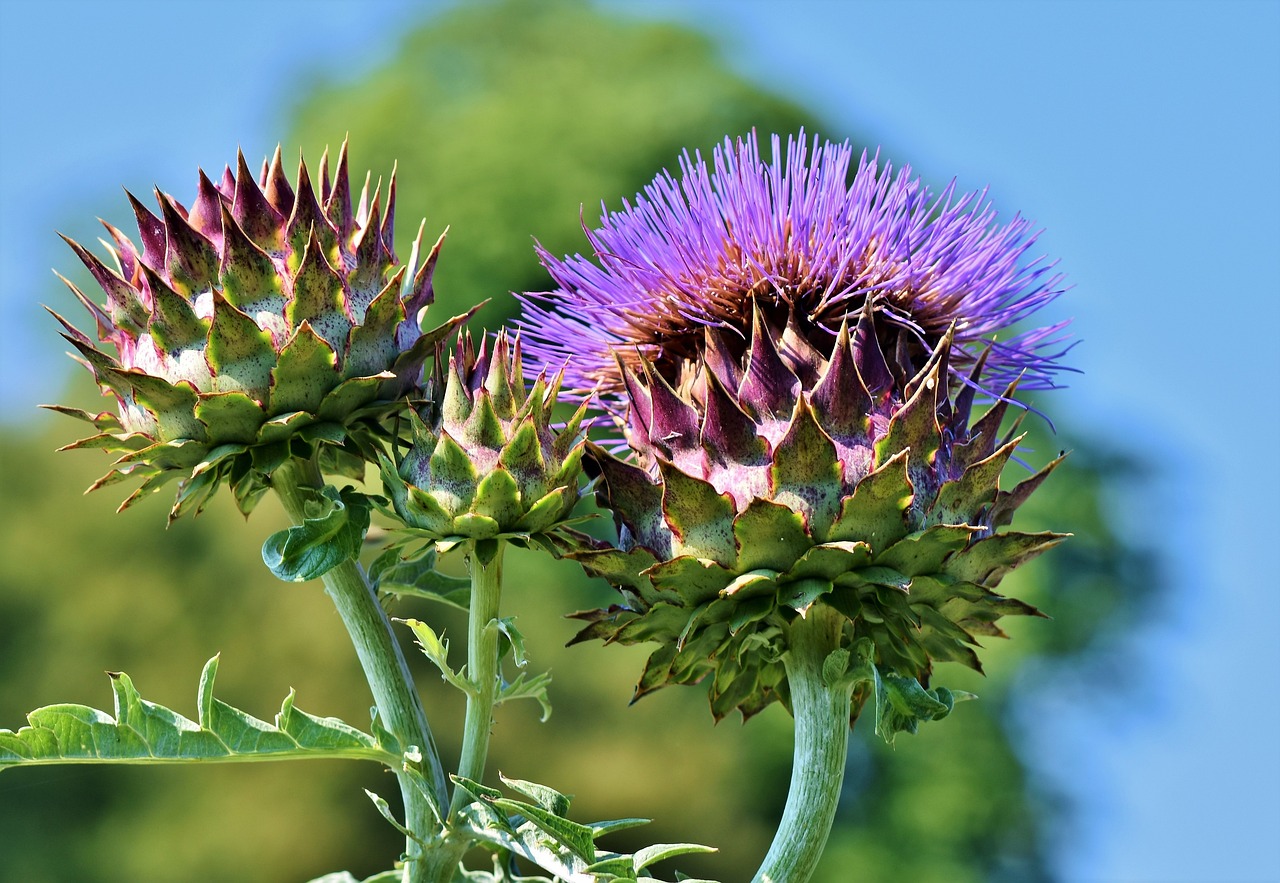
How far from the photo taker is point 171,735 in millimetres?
1820

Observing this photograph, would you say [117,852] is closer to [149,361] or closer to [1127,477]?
[149,361]

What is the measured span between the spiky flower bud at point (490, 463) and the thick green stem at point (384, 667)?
16 centimetres

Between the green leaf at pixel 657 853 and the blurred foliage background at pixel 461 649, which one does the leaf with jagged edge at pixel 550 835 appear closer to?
the green leaf at pixel 657 853

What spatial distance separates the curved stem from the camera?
1.95 metres

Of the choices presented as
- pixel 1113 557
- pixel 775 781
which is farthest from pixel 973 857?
pixel 1113 557

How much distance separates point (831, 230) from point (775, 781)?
422 inches

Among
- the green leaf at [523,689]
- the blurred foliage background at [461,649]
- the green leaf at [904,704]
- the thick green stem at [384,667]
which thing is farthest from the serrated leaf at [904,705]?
the blurred foliage background at [461,649]

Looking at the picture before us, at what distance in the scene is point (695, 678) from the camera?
2.12m

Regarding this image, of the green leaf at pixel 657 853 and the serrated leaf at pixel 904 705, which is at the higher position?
the serrated leaf at pixel 904 705

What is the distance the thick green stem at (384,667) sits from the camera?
1964mm

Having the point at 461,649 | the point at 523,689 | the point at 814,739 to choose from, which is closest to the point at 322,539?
the point at 523,689

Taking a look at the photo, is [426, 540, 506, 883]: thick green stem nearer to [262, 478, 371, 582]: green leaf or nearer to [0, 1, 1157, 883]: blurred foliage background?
[262, 478, 371, 582]: green leaf

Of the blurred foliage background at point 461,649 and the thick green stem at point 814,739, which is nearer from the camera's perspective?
the thick green stem at point 814,739

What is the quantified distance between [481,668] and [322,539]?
0.28 m
